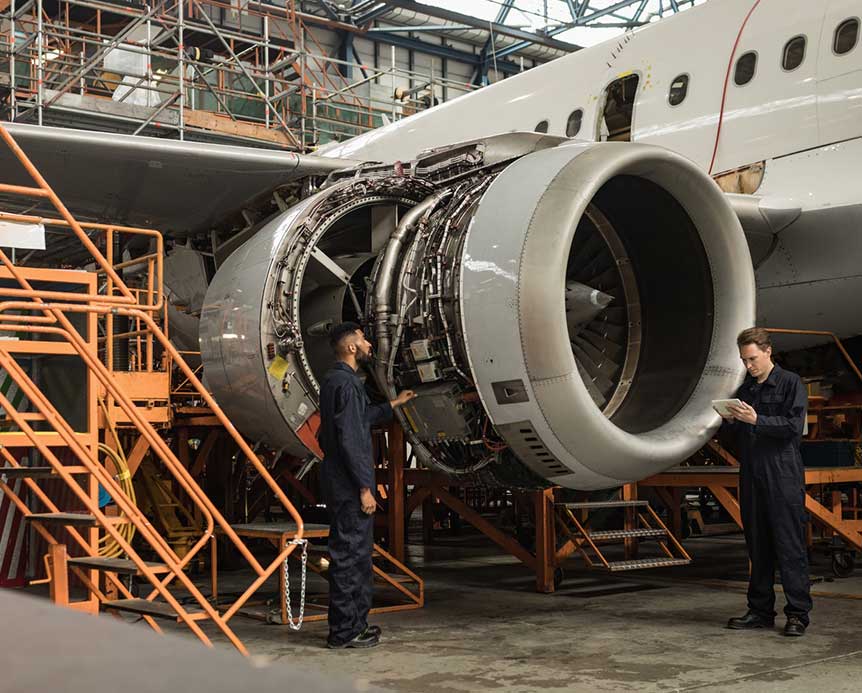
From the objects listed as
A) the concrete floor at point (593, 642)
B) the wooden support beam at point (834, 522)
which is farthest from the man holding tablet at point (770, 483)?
the wooden support beam at point (834, 522)

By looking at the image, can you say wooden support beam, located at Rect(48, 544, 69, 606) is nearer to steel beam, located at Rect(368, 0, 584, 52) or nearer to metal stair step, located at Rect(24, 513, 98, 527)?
metal stair step, located at Rect(24, 513, 98, 527)

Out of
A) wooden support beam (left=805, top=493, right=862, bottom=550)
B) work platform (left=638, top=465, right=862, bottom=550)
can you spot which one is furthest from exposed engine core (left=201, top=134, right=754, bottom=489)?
wooden support beam (left=805, top=493, right=862, bottom=550)

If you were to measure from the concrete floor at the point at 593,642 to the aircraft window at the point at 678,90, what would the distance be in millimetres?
3557

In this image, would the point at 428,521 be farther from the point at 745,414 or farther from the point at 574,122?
the point at 745,414

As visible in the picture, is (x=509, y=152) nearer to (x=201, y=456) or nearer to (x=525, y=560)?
(x=525, y=560)

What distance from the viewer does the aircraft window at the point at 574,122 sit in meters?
8.95

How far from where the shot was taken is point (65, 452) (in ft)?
22.3

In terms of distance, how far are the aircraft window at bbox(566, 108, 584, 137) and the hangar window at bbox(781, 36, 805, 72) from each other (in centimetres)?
189

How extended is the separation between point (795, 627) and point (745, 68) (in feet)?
13.7

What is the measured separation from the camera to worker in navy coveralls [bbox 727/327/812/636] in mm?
5402

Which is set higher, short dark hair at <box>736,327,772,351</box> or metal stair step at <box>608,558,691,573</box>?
Answer: short dark hair at <box>736,327,772,351</box>

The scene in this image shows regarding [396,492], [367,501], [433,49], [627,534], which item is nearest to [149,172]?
[396,492]

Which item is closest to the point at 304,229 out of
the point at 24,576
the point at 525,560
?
the point at 525,560

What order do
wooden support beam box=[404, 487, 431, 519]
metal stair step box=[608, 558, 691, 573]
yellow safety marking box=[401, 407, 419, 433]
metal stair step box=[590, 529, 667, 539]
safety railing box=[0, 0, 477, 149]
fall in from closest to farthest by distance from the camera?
yellow safety marking box=[401, 407, 419, 433] → metal stair step box=[608, 558, 691, 573] → metal stair step box=[590, 529, 667, 539] → wooden support beam box=[404, 487, 431, 519] → safety railing box=[0, 0, 477, 149]
